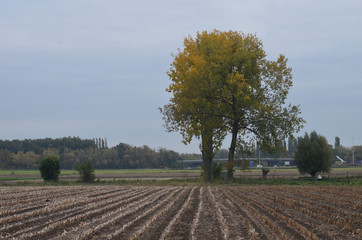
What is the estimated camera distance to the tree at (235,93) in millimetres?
41750

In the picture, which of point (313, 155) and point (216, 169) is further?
point (313, 155)

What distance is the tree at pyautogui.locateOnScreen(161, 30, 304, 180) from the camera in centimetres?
4175

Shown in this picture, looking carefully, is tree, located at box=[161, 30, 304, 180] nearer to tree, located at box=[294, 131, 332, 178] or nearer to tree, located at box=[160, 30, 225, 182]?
tree, located at box=[160, 30, 225, 182]

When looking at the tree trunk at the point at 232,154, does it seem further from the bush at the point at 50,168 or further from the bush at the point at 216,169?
the bush at the point at 50,168

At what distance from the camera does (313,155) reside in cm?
5175

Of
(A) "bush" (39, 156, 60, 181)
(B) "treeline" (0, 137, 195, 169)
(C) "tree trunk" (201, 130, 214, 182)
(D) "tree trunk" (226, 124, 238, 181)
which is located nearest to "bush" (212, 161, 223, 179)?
(C) "tree trunk" (201, 130, 214, 182)

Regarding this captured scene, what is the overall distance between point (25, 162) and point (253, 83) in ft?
493

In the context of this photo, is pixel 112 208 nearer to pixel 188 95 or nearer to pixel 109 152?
pixel 188 95

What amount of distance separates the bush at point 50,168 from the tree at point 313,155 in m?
29.6

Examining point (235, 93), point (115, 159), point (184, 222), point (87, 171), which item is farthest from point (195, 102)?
point (115, 159)

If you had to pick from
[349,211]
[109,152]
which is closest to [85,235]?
[349,211]

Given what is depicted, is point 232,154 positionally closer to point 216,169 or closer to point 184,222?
point 216,169

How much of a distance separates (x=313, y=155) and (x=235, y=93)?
650 inches

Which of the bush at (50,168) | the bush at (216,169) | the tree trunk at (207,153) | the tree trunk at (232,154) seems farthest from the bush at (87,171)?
the tree trunk at (232,154)
